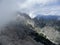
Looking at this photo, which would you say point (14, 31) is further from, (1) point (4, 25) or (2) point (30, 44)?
(2) point (30, 44)

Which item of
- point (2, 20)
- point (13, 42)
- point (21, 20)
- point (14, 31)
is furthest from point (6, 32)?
point (21, 20)

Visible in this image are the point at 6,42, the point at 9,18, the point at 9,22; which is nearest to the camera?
the point at 6,42

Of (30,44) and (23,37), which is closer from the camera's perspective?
(30,44)

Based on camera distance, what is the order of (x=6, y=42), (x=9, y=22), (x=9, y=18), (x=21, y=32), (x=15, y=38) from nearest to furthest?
(x=6, y=42)
(x=15, y=38)
(x=21, y=32)
(x=9, y=22)
(x=9, y=18)

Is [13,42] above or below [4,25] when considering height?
below

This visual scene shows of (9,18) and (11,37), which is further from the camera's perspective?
(9,18)

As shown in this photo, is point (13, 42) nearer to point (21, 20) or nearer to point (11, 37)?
point (11, 37)

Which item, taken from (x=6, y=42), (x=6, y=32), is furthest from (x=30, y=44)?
(x=6, y=32)

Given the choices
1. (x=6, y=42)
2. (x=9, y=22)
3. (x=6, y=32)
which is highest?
(x=9, y=22)

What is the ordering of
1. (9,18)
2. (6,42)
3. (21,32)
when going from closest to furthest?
(6,42), (21,32), (9,18)
